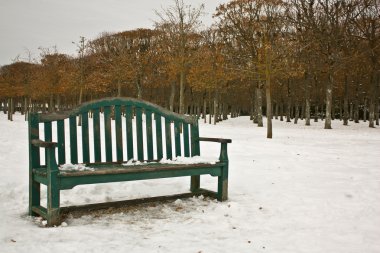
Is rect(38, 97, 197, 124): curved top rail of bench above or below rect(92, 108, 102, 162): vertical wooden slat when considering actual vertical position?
above

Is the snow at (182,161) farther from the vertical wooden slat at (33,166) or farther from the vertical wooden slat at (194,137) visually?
the vertical wooden slat at (33,166)

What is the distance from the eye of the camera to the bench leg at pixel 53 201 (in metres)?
3.82

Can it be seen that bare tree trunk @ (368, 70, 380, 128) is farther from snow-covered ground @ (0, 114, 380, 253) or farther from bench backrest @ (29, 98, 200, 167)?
bench backrest @ (29, 98, 200, 167)

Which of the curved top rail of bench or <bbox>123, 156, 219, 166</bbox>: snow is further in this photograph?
<bbox>123, 156, 219, 166</bbox>: snow

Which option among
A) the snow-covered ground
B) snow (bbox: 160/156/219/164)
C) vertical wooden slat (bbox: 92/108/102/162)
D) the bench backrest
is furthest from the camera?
snow (bbox: 160/156/219/164)

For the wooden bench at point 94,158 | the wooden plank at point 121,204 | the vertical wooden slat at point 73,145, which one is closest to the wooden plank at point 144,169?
the wooden bench at point 94,158

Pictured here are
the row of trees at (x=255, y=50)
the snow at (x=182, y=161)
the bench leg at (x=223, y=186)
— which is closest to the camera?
the snow at (x=182, y=161)

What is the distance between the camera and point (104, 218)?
4.34m

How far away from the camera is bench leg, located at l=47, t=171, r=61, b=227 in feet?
12.5

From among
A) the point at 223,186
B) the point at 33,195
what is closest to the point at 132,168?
the point at 33,195

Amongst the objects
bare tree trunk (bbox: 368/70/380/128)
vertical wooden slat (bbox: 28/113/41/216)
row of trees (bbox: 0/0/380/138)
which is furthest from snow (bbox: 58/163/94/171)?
bare tree trunk (bbox: 368/70/380/128)

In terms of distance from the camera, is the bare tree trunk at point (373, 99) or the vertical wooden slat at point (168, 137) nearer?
the vertical wooden slat at point (168, 137)

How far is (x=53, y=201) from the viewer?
3.90m

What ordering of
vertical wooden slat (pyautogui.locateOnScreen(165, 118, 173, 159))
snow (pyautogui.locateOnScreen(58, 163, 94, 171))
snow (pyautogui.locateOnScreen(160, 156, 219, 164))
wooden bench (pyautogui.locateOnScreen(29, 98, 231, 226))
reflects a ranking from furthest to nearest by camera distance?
1. vertical wooden slat (pyautogui.locateOnScreen(165, 118, 173, 159))
2. snow (pyautogui.locateOnScreen(160, 156, 219, 164))
3. snow (pyautogui.locateOnScreen(58, 163, 94, 171))
4. wooden bench (pyautogui.locateOnScreen(29, 98, 231, 226))
